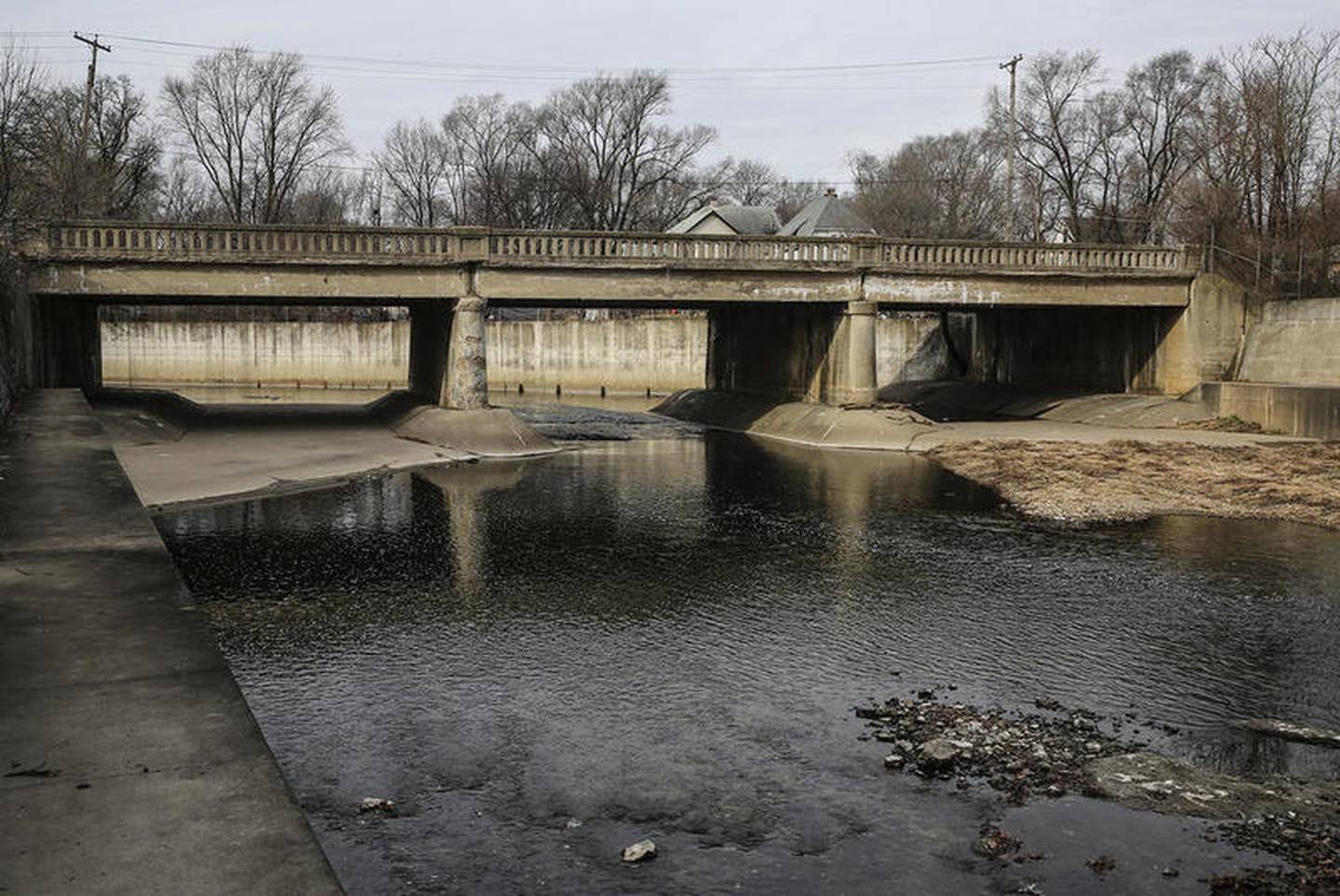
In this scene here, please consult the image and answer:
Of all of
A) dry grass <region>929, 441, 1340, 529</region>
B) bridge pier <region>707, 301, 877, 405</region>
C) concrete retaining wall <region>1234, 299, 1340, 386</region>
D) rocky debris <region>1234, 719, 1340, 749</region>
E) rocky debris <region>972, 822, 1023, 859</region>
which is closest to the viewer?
rocky debris <region>972, 822, 1023, 859</region>

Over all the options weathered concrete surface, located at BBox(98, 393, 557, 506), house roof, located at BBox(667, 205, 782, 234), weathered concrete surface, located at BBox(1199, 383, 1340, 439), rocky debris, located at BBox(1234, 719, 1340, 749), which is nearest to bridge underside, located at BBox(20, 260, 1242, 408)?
weathered concrete surface, located at BBox(98, 393, 557, 506)

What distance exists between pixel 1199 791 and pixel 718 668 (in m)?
4.47

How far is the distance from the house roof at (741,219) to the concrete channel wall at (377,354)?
2100 cm

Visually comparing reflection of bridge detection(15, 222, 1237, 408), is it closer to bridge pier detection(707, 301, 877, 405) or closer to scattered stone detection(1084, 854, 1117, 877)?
bridge pier detection(707, 301, 877, 405)

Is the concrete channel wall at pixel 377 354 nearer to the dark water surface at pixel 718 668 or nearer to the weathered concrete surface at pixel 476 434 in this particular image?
the weathered concrete surface at pixel 476 434

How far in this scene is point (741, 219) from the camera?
84.4m

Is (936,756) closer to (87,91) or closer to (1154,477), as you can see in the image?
(1154,477)

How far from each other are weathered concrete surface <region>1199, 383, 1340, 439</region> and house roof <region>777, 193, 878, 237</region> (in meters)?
43.2

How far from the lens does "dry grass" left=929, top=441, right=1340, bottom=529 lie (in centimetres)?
2106

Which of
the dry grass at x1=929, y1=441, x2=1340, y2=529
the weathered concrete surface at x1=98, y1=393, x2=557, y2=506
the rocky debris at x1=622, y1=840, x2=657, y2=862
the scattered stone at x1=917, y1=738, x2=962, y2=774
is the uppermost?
the weathered concrete surface at x1=98, y1=393, x2=557, y2=506

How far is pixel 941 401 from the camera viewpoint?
47094 millimetres

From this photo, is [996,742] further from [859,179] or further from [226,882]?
[859,179]

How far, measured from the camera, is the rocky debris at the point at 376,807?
25.5ft

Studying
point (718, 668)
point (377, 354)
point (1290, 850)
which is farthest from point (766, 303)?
point (377, 354)
